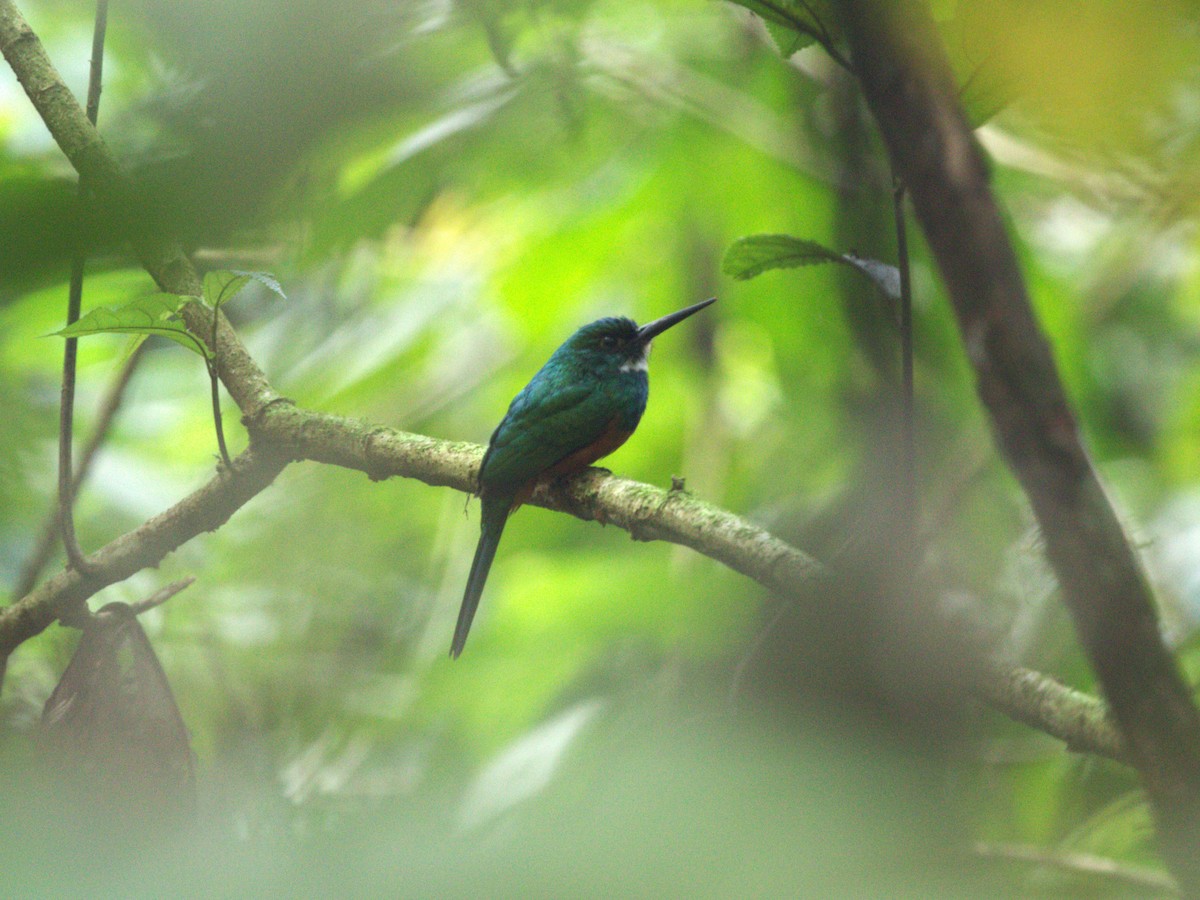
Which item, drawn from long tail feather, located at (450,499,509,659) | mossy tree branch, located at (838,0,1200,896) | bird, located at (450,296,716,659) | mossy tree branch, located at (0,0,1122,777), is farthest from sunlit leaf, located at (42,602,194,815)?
mossy tree branch, located at (838,0,1200,896)

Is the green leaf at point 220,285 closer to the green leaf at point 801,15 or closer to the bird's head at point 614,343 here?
the green leaf at point 801,15

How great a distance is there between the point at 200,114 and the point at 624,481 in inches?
46.1

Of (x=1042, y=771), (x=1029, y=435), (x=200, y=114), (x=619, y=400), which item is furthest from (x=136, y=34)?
(x=619, y=400)

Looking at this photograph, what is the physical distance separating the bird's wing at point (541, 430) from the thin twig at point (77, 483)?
Answer: 57 centimetres

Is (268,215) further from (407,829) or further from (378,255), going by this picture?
(378,255)

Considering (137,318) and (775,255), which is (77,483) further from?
(775,255)

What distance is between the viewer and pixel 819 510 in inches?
55.0

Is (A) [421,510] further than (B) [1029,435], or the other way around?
(A) [421,510]

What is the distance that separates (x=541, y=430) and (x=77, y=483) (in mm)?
772

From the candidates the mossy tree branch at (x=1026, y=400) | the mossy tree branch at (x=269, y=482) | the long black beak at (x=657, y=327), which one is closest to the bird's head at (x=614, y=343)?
the long black beak at (x=657, y=327)

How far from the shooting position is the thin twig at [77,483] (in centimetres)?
153

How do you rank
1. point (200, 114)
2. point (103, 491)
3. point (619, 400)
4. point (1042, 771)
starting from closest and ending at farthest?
1. point (200, 114)
2. point (1042, 771)
3. point (619, 400)
4. point (103, 491)

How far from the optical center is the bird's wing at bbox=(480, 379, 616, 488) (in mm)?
1699

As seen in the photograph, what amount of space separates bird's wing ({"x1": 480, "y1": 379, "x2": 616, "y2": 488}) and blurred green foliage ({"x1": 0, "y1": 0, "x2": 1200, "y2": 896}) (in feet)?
0.84
